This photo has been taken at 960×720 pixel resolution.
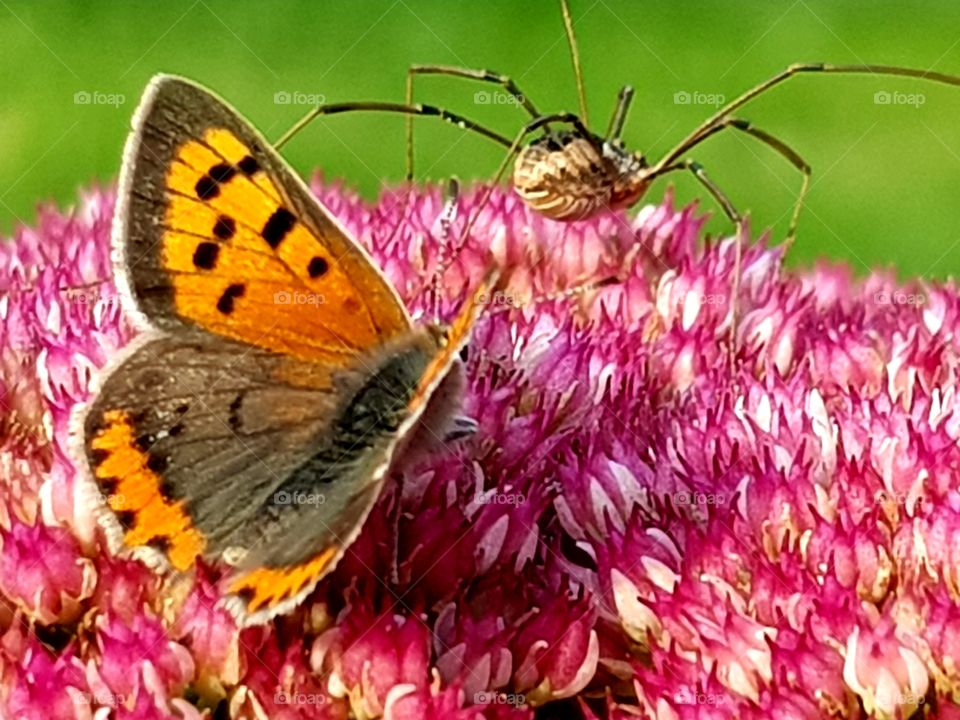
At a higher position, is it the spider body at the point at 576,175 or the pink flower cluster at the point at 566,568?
the spider body at the point at 576,175

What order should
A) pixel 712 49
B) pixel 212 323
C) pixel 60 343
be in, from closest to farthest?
pixel 212 323
pixel 60 343
pixel 712 49

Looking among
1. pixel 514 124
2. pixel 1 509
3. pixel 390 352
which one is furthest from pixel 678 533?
pixel 514 124

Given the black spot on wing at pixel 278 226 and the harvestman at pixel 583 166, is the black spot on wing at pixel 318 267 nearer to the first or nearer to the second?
the black spot on wing at pixel 278 226

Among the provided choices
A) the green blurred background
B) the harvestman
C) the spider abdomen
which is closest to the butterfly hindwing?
the harvestman

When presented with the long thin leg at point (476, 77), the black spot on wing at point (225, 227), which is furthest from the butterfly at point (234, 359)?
the long thin leg at point (476, 77)

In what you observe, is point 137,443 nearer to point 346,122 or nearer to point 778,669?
point 778,669

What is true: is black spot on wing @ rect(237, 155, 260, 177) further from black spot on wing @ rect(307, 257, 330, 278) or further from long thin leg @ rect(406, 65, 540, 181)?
long thin leg @ rect(406, 65, 540, 181)
